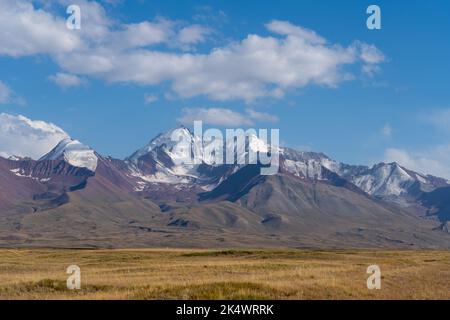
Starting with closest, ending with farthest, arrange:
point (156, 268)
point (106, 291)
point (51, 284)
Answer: point (106, 291) < point (51, 284) < point (156, 268)

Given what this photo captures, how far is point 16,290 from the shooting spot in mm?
45219

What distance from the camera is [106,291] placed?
43.0 meters

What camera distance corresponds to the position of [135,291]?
41.2 meters

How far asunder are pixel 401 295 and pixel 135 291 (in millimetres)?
17219
